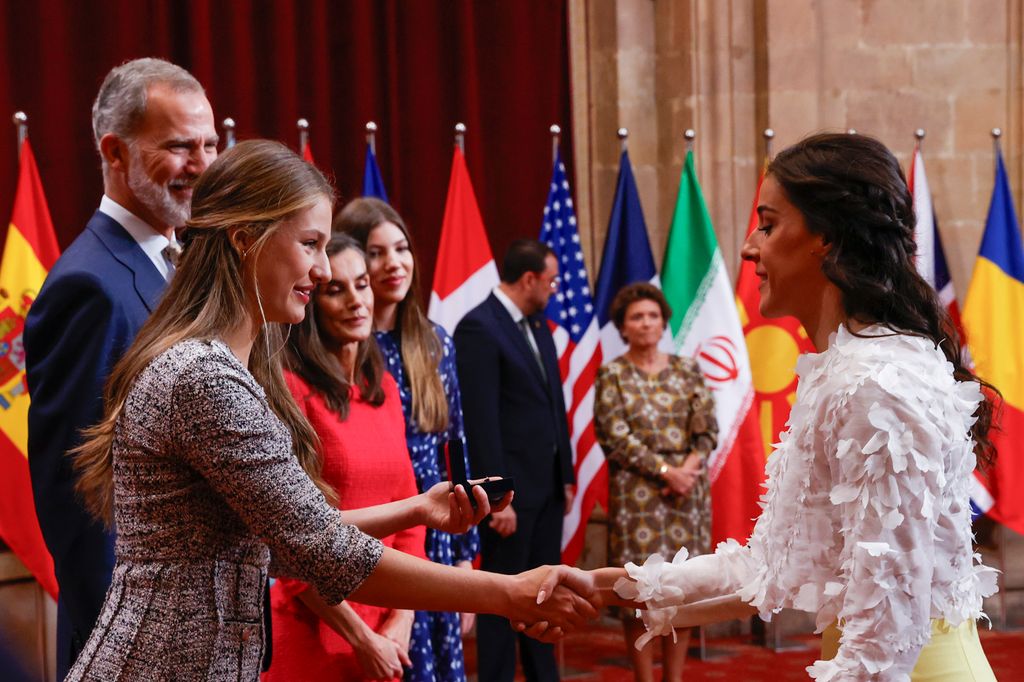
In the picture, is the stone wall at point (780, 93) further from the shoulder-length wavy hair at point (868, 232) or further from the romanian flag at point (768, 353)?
the shoulder-length wavy hair at point (868, 232)

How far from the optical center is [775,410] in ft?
18.6

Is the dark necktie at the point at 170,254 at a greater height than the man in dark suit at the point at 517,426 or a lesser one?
greater

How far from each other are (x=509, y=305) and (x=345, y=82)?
61.2 inches

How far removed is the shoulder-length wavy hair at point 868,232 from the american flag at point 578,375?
354 centimetres

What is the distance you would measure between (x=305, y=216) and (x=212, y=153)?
790mm

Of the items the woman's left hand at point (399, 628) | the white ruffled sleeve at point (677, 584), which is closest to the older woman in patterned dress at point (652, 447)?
the woman's left hand at point (399, 628)

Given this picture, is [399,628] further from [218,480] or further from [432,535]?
[218,480]

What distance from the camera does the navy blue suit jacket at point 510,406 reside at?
15.9 ft

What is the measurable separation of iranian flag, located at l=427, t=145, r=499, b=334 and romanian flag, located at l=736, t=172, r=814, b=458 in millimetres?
1167

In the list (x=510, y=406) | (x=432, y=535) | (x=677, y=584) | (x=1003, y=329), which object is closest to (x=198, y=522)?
(x=677, y=584)

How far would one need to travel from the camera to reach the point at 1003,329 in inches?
229

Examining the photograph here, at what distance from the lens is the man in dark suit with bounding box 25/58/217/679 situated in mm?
2141

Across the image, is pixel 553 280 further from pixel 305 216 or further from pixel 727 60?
pixel 305 216

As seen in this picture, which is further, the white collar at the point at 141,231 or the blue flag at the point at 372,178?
the blue flag at the point at 372,178
